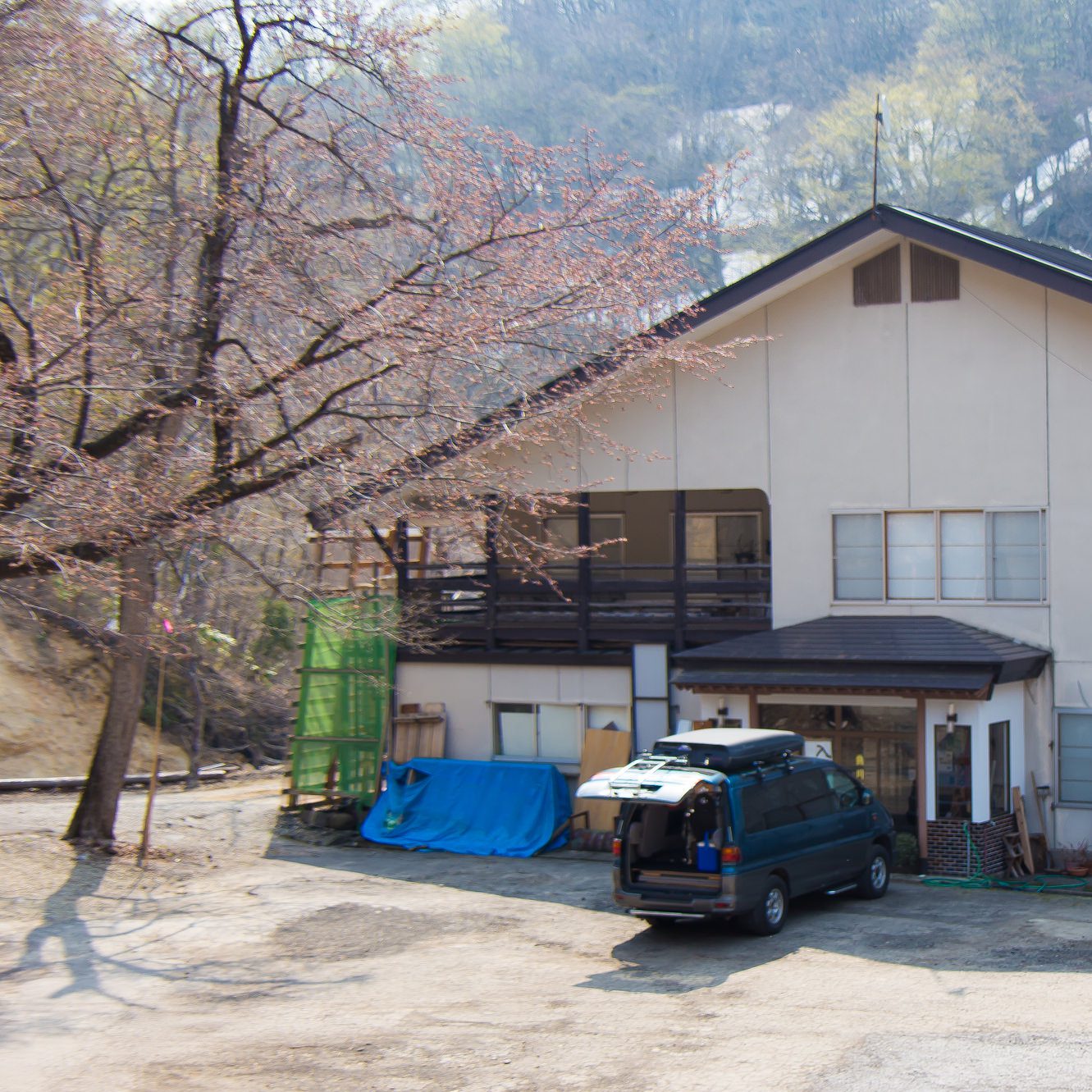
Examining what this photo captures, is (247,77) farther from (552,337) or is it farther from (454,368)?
(552,337)

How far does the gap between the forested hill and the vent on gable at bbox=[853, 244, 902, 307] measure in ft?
159

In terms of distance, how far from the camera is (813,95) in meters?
105

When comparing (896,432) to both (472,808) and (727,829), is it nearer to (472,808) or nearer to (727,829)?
(727,829)

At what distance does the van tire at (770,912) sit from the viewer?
13719mm

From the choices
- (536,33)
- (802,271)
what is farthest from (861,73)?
(802,271)

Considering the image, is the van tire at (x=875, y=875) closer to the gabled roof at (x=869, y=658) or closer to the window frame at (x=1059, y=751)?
the gabled roof at (x=869, y=658)

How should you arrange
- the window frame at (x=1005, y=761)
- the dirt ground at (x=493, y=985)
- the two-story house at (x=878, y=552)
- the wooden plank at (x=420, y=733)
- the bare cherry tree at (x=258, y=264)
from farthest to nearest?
the wooden plank at (x=420, y=733) < the two-story house at (x=878, y=552) < the window frame at (x=1005, y=761) < the bare cherry tree at (x=258, y=264) < the dirt ground at (x=493, y=985)

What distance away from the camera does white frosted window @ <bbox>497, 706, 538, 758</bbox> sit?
2144 cm

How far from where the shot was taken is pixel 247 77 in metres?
14.7

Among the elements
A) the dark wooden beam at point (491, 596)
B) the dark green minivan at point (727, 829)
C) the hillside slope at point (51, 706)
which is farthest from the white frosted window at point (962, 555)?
the hillside slope at point (51, 706)

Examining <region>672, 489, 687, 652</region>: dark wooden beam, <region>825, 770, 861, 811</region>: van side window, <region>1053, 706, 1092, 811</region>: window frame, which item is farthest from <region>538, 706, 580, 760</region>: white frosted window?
<region>1053, 706, 1092, 811</region>: window frame

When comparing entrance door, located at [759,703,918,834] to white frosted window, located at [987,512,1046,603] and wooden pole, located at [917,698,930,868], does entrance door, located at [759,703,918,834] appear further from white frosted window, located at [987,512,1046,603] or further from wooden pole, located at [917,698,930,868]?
white frosted window, located at [987,512,1046,603]

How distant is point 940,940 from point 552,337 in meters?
9.15

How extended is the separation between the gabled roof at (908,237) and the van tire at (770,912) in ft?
27.9
